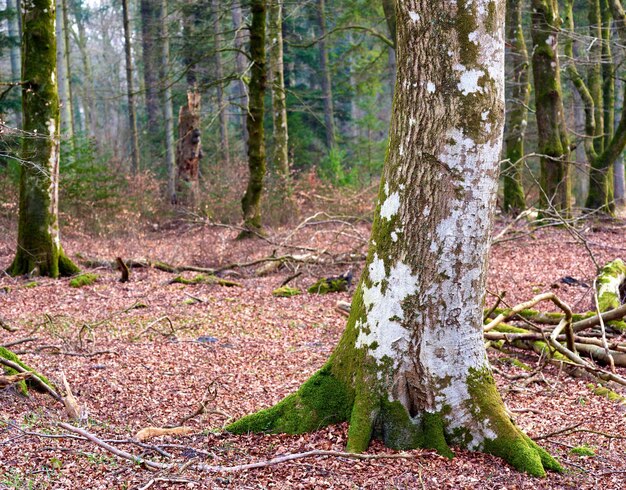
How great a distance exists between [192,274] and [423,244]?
853 cm

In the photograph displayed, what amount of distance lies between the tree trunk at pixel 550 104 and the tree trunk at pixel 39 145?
421 inches

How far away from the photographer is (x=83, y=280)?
11078mm

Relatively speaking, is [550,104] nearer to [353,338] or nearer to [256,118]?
[256,118]

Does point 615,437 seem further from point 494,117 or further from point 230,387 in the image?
point 230,387

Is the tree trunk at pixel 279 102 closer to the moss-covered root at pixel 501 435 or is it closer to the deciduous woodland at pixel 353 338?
the deciduous woodland at pixel 353 338

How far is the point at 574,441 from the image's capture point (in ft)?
15.4

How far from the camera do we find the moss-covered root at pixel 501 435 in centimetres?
396

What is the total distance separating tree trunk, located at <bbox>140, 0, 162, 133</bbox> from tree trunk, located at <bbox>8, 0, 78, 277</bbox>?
29.7 feet

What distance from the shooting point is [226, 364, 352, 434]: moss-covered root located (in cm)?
430

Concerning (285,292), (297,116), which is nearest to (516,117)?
(285,292)

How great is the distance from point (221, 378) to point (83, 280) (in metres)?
5.58

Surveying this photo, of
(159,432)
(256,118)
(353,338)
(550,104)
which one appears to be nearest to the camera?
(353,338)

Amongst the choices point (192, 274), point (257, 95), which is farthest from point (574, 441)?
point (257, 95)

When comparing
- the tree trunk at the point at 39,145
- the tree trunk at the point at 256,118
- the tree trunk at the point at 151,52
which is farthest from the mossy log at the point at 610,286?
the tree trunk at the point at 151,52
